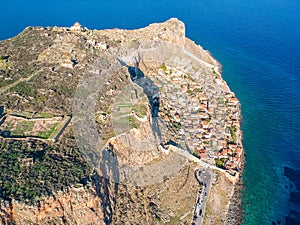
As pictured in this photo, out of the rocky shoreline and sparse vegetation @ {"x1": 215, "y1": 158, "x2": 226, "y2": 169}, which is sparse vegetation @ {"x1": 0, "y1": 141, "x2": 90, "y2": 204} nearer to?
the rocky shoreline

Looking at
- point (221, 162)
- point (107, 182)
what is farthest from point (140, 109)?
point (221, 162)

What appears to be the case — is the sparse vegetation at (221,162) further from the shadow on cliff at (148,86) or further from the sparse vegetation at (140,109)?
the sparse vegetation at (140,109)

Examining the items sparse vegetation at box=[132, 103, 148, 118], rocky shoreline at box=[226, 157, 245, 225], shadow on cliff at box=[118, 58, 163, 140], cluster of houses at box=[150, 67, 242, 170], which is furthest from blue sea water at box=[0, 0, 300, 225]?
sparse vegetation at box=[132, 103, 148, 118]

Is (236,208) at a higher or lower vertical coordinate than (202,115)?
lower

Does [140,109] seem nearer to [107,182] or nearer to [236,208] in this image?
[107,182]

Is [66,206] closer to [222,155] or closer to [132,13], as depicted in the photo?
[222,155]
